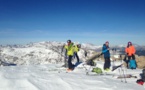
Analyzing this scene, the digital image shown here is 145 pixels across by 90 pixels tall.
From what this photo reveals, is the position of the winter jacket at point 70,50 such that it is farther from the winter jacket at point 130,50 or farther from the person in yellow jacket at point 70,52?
the winter jacket at point 130,50

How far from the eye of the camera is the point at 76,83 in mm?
12062

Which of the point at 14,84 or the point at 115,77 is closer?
the point at 14,84

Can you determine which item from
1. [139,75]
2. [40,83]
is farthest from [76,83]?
[139,75]

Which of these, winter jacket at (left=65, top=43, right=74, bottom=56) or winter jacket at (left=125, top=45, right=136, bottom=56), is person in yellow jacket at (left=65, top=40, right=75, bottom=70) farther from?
winter jacket at (left=125, top=45, right=136, bottom=56)

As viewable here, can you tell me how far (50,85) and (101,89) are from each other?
2.88m

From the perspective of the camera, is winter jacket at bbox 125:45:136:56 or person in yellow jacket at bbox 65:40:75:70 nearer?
person in yellow jacket at bbox 65:40:75:70

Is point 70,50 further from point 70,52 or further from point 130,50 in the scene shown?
point 130,50

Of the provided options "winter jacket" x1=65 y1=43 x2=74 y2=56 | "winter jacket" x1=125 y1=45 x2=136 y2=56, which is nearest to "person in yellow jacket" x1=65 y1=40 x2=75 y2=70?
"winter jacket" x1=65 y1=43 x2=74 y2=56

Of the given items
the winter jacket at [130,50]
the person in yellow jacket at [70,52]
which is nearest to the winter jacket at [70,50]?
the person in yellow jacket at [70,52]

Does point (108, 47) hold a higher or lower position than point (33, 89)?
higher

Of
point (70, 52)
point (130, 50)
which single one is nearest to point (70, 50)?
point (70, 52)

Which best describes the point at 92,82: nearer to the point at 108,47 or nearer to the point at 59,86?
the point at 59,86

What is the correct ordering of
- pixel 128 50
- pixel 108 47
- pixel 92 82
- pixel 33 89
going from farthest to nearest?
pixel 128 50 → pixel 108 47 → pixel 92 82 → pixel 33 89

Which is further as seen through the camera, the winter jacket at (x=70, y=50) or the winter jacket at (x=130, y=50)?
the winter jacket at (x=130, y=50)
